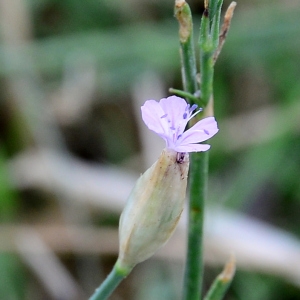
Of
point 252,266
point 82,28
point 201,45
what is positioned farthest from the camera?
point 82,28

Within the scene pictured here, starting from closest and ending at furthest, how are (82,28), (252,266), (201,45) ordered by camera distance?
(201,45)
(252,266)
(82,28)

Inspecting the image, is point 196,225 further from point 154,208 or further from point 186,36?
point 186,36

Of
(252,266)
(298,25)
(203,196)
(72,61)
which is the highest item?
(298,25)

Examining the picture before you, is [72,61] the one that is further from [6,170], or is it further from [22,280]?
[22,280]

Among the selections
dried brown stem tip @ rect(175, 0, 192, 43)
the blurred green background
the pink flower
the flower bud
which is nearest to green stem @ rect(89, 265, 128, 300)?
the flower bud

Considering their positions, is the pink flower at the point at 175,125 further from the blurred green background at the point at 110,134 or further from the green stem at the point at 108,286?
the blurred green background at the point at 110,134

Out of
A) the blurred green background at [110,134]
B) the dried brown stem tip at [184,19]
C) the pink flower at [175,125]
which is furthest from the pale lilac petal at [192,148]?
the blurred green background at [110,134]

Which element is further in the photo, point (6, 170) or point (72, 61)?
point (72, 61)

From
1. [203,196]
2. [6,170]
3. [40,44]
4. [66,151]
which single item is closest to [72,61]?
[40,44]
